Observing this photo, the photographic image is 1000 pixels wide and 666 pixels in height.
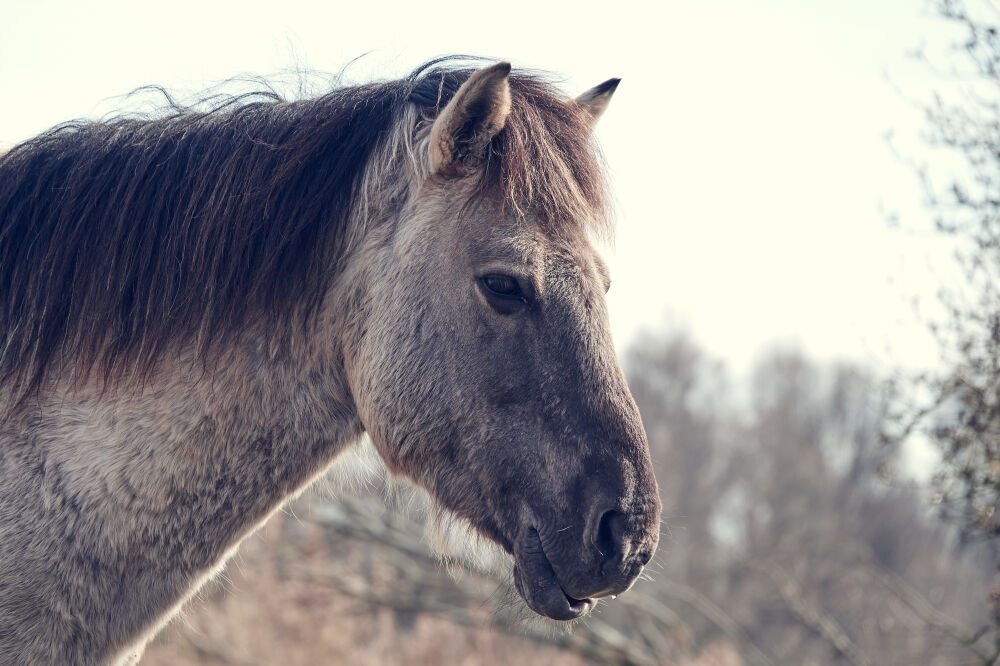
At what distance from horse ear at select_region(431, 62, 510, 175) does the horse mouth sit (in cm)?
129

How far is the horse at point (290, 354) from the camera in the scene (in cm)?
245

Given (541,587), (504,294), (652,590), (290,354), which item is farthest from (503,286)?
(652,590)

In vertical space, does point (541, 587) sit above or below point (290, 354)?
below

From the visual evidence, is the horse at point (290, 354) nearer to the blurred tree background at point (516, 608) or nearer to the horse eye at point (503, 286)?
the horse eye at point (503, 286)

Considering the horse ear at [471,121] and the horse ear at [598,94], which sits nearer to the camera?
the horse ear at [471,121]

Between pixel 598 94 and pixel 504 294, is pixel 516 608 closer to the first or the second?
pixel 504 294

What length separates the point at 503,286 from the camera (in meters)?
2.56

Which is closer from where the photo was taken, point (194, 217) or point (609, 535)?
point (609, 535)

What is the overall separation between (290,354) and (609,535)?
4.02ft

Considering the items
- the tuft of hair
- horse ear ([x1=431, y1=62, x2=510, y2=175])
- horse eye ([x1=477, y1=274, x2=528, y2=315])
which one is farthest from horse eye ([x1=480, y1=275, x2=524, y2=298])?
horse ear ([x1=431, y1=62, x2=510, y2=175])

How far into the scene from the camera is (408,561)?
30.8 ft

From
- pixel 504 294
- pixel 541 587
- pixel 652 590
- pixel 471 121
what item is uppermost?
pixel 471 121

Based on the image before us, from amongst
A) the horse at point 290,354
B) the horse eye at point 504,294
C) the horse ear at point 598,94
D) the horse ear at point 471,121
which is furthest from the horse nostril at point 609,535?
the horse ear at point 598,94

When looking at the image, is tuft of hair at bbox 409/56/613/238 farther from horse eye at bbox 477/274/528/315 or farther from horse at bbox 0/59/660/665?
horse eye at bbox 477/274/528/315
